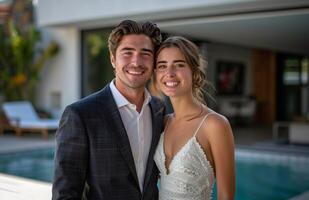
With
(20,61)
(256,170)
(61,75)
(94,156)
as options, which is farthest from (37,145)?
(94,156)

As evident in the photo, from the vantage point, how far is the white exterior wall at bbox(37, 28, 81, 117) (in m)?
12.3

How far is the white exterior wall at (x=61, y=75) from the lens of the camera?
12320mm

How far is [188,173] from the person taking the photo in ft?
7.26

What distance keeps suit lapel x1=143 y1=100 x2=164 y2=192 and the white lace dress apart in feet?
0.20

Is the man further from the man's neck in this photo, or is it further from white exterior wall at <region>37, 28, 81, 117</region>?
white exterior wall at <region>37, 28, 81, 117</region>

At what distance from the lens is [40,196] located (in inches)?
128

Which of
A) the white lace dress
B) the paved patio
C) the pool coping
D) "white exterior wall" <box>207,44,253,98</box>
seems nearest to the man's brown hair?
the white lace dress

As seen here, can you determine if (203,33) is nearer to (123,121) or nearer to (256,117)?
(256,117)

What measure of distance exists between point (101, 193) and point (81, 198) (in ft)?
0.30

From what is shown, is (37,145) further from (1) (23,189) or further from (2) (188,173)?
(2) (188,173)

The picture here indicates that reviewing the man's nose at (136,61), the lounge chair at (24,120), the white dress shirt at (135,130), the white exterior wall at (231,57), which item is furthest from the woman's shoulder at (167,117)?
the white exterior wall at (231,57)

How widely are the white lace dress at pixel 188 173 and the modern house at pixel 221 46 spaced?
5965 millimetres

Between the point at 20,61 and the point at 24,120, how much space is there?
1.94 metres

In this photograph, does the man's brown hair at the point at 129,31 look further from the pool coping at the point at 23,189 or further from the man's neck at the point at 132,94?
the pool coping at the point at 23,189
